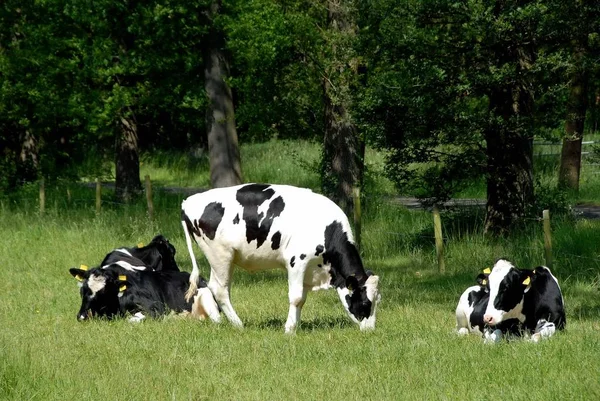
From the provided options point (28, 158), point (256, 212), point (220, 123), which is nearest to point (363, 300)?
point (256, 212)

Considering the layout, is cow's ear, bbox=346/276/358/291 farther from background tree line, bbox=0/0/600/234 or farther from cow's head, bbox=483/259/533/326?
background tree line, bbox=0/0/600/234

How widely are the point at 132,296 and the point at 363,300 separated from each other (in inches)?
141

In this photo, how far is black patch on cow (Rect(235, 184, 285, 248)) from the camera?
13766 mm

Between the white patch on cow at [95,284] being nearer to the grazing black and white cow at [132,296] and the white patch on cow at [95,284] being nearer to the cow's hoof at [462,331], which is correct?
the grazing black and white cow at [132,296]

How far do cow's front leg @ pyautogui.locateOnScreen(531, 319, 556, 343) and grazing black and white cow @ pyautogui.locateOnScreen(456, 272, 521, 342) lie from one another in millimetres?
235

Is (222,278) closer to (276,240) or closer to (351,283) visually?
(276,240)

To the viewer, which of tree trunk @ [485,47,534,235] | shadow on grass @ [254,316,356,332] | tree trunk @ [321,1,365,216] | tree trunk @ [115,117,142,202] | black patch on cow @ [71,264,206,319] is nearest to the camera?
shadow on grass @ [254,316,356,332]

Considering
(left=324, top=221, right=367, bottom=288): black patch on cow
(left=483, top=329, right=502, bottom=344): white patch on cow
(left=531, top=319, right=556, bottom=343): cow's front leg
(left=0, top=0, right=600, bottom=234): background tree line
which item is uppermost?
(left=0, top=0, right=600, bottom=234): background tree line

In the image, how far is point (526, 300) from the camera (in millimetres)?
12609

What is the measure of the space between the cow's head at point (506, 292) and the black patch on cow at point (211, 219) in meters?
3.68

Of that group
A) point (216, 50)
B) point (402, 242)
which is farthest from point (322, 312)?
point (216, 50)

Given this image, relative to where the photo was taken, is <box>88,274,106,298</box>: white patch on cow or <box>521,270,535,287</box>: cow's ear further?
<box>88,274,106,298</box>: white patch on cow

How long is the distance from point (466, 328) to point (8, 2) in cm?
2549

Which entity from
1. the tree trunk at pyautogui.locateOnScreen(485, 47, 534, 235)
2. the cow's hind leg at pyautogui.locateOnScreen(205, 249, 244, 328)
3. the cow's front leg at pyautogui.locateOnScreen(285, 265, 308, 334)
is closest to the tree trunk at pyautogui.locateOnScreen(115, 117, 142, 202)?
the tree trunk at pyautogui.locateOnScreen(485, 47, 534, 235)
